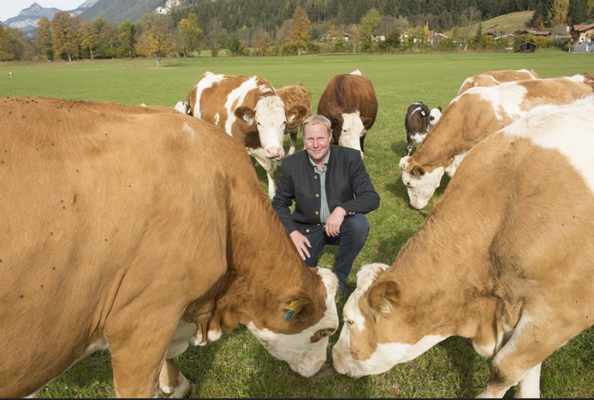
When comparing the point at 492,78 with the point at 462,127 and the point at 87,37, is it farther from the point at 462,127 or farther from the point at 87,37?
the point at 87,37

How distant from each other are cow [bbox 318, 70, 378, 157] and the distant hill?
140933 millimetres

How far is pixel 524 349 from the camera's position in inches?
105

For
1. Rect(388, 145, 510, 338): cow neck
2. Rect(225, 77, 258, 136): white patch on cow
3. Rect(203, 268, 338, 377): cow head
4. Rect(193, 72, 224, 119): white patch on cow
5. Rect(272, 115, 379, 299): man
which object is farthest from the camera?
Rect(193, 72, 224, 119): white patch on cow

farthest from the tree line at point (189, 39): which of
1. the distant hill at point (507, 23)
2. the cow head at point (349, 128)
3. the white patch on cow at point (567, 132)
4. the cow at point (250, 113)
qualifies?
the white patch on cow at point (567, 132)

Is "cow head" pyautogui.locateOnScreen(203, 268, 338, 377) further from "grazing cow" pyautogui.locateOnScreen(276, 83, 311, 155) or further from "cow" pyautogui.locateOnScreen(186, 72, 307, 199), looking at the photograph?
"grazing cow" pyautogui.locateOnScreen(276, 83, 311, 155)

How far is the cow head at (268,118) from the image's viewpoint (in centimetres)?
845

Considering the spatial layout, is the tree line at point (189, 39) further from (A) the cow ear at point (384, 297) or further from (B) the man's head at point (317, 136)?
(A) the cow ear at point (384, 297)

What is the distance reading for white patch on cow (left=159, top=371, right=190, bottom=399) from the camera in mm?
3406

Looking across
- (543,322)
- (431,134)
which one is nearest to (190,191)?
(543,322)

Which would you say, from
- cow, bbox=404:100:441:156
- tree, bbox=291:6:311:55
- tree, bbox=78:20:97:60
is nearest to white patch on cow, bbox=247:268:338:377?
cow, bbox=404:100:441:156

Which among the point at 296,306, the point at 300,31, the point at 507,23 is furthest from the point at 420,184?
the point at 507,23

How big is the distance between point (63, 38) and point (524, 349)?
385 ft

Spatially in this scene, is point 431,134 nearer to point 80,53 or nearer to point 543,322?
point 543,322

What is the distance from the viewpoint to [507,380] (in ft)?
9.23
